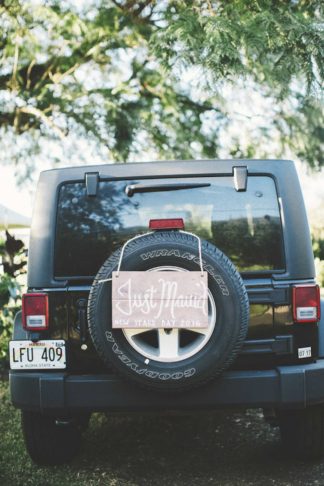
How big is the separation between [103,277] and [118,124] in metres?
7.84

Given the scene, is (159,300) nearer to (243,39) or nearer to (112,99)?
(243,39)

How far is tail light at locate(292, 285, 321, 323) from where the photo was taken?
306 centimetres

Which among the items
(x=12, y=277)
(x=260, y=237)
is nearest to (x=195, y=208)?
(x=260, y=237)

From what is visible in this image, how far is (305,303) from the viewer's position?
3074 millimetres

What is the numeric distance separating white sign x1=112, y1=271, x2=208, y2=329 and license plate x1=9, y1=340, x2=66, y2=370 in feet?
1.71

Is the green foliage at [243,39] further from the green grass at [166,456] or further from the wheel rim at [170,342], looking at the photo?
the wheel rim at [170,342]

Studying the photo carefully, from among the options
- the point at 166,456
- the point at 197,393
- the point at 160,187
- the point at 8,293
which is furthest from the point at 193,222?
the point at 8,293

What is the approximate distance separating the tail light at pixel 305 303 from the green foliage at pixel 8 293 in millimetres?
3998

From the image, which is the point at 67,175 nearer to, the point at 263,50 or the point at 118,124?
the point at 263,50

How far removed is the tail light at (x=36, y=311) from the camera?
314 centimetres

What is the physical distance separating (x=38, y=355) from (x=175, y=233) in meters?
0.98

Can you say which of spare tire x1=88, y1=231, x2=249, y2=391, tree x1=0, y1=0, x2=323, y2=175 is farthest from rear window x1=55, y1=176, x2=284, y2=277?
tree x1=0, y1=0, x2=323, y2=175

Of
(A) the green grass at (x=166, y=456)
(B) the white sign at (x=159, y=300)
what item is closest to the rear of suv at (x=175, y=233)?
(B) the white sign at (x=159, y=300)

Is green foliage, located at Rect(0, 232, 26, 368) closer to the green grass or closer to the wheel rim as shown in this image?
the green grass
